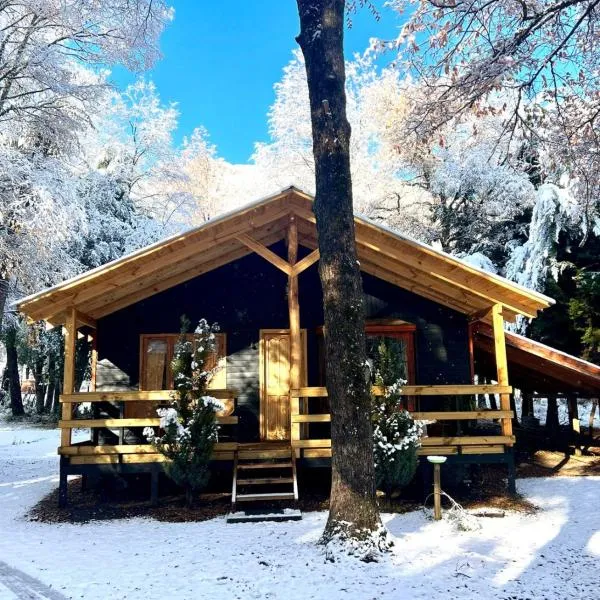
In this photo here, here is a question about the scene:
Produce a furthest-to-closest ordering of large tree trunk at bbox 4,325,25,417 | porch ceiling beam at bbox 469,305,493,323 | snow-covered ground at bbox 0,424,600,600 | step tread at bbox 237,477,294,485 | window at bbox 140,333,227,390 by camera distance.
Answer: large tree trunk at bbox 4,325,25,417, window at bbox 140,333,227,390, porch ceiling beam at bbox 469,305,493,323, step tread at bbox 237,477,294,485, snow-covered ground at bbox 0,424,600,600

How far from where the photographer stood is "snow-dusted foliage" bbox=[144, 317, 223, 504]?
844cm

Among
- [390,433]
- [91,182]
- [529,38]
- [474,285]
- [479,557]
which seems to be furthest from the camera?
[91,182]

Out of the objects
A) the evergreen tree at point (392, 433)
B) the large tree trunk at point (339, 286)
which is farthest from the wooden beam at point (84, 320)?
the large tree trunk at point (339, 286)

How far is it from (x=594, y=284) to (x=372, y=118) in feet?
50.5

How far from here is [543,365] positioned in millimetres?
11727

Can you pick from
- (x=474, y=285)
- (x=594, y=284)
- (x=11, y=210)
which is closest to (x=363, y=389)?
(x=474, y=285)

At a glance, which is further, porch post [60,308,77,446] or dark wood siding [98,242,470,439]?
dark wood siding [98,242,470,439]

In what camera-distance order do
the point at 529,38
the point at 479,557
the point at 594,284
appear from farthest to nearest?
the point at 594,284
the point at 529,38
the point at 479,557

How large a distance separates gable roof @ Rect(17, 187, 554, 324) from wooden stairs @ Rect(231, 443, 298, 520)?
3.47 meters

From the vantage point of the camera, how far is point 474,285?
9.41 m

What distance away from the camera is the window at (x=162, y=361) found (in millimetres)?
10922

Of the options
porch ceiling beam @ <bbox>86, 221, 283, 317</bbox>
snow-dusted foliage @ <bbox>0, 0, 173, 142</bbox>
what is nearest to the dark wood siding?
porch ceiling beam @ <bbox>86, 221, 283, 317</bbox>

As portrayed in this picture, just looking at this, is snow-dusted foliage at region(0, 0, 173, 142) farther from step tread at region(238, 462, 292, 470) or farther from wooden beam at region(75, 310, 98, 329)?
step tread at region(238, 462, 292, 470)

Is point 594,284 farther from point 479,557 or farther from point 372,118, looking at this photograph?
point 372,118
